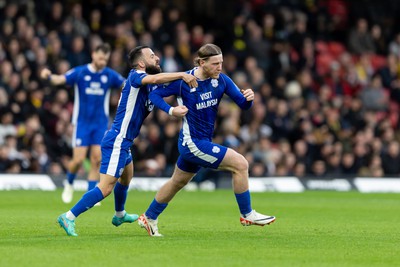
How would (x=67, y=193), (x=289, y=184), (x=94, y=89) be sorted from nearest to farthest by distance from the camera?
1. (x=94, y=89)
2. (x=67, y=193)
3. (x=289, y=184)

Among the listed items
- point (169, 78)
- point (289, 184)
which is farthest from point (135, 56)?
point (289, 184)

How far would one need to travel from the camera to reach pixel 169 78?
39.3 ft

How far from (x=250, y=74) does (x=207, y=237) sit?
618 inches

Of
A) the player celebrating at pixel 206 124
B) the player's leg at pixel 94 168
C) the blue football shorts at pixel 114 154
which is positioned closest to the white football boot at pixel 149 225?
the player celebrating at pixel 206 124

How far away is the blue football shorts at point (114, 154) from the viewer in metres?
12.4

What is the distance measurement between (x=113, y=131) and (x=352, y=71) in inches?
707

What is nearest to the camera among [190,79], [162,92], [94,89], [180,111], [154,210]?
[180,111]

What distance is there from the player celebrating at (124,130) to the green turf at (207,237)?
417 millimetres

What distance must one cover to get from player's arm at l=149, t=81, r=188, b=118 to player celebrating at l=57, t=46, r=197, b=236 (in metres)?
0.18

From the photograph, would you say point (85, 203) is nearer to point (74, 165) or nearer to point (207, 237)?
point (207, 237)

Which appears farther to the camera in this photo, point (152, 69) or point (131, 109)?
point (152, 69)

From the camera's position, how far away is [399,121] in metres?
29.8

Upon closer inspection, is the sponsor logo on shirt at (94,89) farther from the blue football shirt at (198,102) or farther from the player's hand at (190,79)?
the player's hand at (190,79)

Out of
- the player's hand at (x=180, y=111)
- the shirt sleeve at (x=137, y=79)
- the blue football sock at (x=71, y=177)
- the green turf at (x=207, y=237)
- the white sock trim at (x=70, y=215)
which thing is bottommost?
the green turf at (x=207, y=237)
